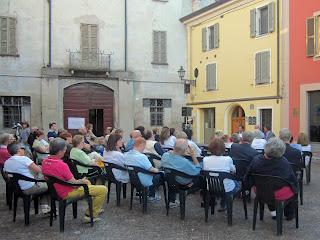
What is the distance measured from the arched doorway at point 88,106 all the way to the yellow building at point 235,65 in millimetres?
4839

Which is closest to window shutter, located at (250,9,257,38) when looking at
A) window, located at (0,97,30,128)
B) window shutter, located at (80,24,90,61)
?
window shutter, located at (80,24,90,61)

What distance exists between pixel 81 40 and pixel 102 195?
18409 millimetres

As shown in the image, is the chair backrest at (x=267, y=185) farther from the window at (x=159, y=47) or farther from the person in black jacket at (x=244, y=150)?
the window at (x=159, y=47)

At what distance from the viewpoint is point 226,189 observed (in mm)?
6266

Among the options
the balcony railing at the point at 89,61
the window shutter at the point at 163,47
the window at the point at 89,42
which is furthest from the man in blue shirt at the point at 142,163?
the window shutter at the point at 163,47

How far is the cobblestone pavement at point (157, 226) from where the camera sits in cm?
573

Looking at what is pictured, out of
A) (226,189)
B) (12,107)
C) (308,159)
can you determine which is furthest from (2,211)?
(12,107)

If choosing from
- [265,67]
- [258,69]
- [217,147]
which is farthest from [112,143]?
[258,69]

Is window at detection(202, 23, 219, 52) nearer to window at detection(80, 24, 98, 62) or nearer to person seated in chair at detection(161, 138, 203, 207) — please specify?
window at detection(80, 24, 98, 62)

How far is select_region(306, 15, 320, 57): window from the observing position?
Result: 1727 cm

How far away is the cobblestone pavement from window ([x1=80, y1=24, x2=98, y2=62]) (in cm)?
1693

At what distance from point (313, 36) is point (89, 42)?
11.6 m

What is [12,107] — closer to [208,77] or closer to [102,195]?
[208,77]

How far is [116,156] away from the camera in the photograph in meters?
7.66
